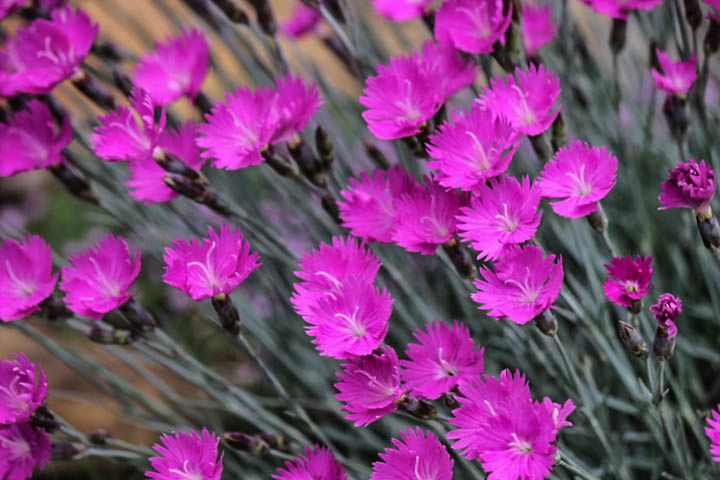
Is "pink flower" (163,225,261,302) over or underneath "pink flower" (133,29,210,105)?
underneath

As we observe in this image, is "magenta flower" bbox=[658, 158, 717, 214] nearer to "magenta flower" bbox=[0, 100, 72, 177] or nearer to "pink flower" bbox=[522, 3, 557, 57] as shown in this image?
"pink flower" bbox=[522, 3, 557, 57]

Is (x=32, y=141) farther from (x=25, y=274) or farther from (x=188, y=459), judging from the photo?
(x=188, y=459)

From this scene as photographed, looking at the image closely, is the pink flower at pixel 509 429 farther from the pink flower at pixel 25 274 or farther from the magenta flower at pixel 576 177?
the pink flower at pixel 25 274

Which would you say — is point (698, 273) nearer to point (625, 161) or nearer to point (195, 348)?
point (625, 161)

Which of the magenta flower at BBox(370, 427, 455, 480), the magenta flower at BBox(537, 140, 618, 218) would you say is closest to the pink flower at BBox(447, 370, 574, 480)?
the magenta flower at BBox(370, 427, 455, 480)

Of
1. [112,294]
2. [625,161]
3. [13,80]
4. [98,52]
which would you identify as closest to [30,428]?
[112,294]

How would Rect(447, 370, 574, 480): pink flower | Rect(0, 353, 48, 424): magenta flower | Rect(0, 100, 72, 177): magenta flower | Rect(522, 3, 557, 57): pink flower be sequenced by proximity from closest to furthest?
Rect(447, 370, 574, 480): pink flower
Rect(0, 353, 48, 424): magenta flower
Rect(0, 100, 72, 177): magenta flower
Rect(522, 3, 557, 57): pink flower
